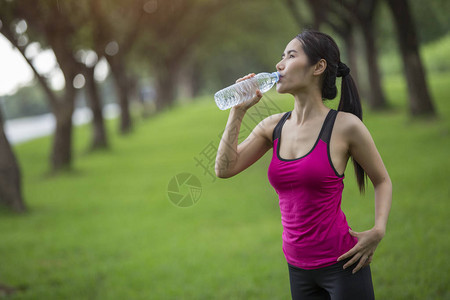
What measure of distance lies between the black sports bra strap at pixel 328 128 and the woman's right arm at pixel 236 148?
0.37 metres

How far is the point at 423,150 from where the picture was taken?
38.4ft

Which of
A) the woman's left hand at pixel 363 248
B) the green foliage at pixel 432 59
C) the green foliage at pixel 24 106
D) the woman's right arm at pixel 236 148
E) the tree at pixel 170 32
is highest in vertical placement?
the green foliage at pixel 24 106

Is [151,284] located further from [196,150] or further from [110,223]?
[196,150]

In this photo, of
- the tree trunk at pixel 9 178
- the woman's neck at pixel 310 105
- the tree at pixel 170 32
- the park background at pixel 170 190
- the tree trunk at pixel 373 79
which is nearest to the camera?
the woman's neck at pixel 310 105

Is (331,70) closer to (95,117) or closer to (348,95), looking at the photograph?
(348,95)

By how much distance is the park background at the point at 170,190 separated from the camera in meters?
5.79

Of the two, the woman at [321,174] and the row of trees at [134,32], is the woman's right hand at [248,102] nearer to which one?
the woman at [321,174]

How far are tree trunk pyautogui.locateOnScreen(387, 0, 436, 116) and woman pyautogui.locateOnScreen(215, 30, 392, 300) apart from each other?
42.8 ft

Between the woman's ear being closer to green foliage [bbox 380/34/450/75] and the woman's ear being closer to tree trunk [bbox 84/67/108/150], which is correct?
green foliage [bbox 380/34/450/75]

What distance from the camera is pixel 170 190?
313 centimetres

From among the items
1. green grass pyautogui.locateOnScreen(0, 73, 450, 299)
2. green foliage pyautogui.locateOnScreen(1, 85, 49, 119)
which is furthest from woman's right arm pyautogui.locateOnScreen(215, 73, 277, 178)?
green foliage pyautogui.locateOnScreen(1, 85, 49, 119)

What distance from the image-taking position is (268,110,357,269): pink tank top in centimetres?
235

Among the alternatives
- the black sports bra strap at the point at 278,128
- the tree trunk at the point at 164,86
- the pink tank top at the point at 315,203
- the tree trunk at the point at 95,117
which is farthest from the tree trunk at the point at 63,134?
the tree trunk at the point at 164,86

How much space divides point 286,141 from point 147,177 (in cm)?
1097
